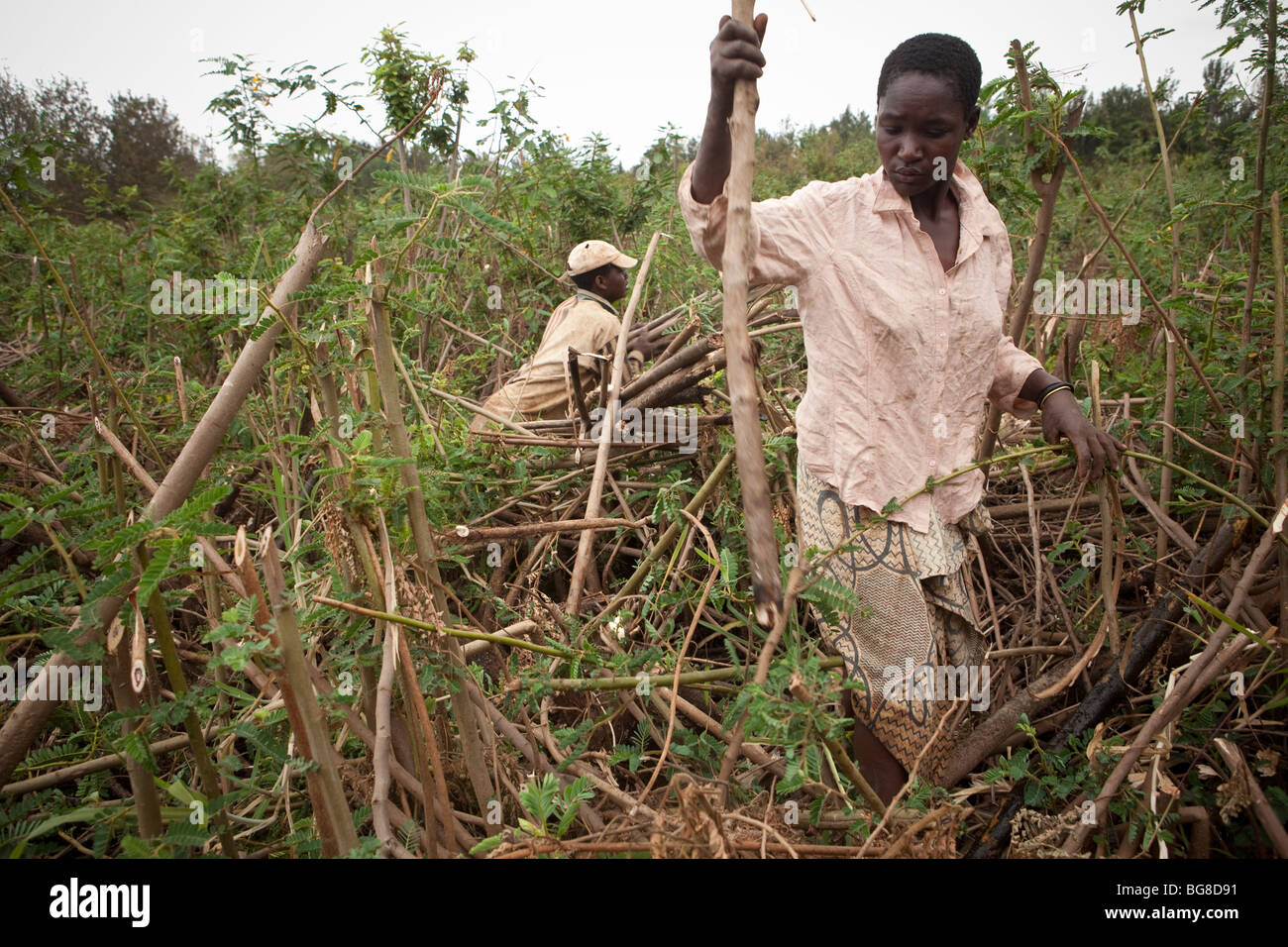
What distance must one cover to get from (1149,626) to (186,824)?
2.19 metres

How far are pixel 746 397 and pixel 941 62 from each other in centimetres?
101

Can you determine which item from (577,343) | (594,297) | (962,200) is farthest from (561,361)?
(962,200)

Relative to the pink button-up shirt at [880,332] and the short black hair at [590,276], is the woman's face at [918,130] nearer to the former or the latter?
the pink button-up shirt at [880,332]

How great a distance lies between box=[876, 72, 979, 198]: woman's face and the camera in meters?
1.66

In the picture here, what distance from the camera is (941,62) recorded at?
167 cm

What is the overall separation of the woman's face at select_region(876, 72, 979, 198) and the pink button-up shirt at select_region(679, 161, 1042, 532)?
0.16 feet

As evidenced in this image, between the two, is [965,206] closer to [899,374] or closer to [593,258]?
[899,374]

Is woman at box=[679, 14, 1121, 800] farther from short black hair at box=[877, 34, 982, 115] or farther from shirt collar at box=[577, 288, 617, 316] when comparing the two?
shirt collar at box=[577, 288, 617, 316]

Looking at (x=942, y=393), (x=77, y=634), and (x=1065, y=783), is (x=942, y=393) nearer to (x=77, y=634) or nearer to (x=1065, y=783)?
(x=1065, y=783)

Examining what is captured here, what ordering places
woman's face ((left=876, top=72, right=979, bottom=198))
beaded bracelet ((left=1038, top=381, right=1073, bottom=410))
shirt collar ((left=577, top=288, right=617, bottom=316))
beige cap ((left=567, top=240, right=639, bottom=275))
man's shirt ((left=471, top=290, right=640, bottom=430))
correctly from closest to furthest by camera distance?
woman's face ((left=876, top=72, right=979, bottom=198)) < beaded bracelet ((left=1038, top=381, right=1073, bottom=410)) < man's shirt ((left=471, top=290, right=640, bottom=430)) < shirt collar ((left=577, top=288, right=617, bottom=316)) < beige cap ((left=567, top=240, right=639, bottom=275))

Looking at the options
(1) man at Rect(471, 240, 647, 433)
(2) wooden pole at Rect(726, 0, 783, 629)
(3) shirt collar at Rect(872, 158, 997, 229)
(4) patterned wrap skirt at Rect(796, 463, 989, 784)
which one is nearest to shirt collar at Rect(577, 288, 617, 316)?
(1) man at Rect(471, 240, 647, 433)

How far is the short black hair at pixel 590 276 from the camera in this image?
4055 mm

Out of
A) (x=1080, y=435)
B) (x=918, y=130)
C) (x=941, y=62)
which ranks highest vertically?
(x=941, y=62)
